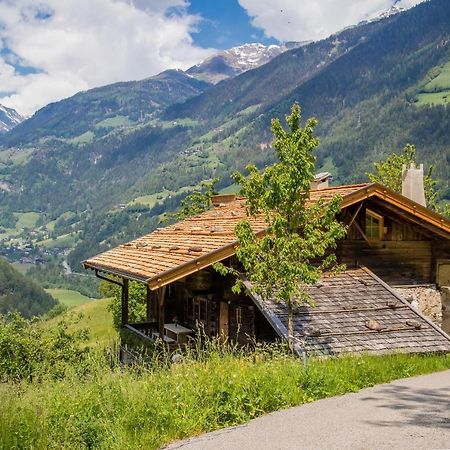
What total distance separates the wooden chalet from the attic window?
3cm

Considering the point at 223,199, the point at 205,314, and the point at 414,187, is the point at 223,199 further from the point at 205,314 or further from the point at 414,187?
the point at 205,314

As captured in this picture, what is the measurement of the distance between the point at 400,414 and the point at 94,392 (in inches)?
162

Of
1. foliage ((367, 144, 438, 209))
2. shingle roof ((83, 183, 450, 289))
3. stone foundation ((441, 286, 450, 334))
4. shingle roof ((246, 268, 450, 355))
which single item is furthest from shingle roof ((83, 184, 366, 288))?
foliage ((367, 144, 438, 209))

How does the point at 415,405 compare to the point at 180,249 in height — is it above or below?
below

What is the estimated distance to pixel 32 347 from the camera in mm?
20484

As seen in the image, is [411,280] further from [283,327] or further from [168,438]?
[168,438]

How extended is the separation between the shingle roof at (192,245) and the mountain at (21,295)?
14299 centimetres

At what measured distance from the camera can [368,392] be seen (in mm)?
9203

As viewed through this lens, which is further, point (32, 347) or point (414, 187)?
point (414, 187)

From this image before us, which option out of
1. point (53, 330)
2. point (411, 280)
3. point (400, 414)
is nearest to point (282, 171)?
point (400, 414)

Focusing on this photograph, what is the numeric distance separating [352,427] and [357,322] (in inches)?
302

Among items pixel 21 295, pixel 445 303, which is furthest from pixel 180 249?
pixel 21 295

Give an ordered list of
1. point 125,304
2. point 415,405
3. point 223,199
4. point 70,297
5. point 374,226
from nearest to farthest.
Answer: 1. point 415,405
2. point 374,226
3. point 125,304
4. point 223,199
5. point 70,297

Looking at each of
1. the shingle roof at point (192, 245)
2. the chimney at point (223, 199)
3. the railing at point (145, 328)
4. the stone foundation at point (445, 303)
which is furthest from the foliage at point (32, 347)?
the stone foundation at point (445, 303)
